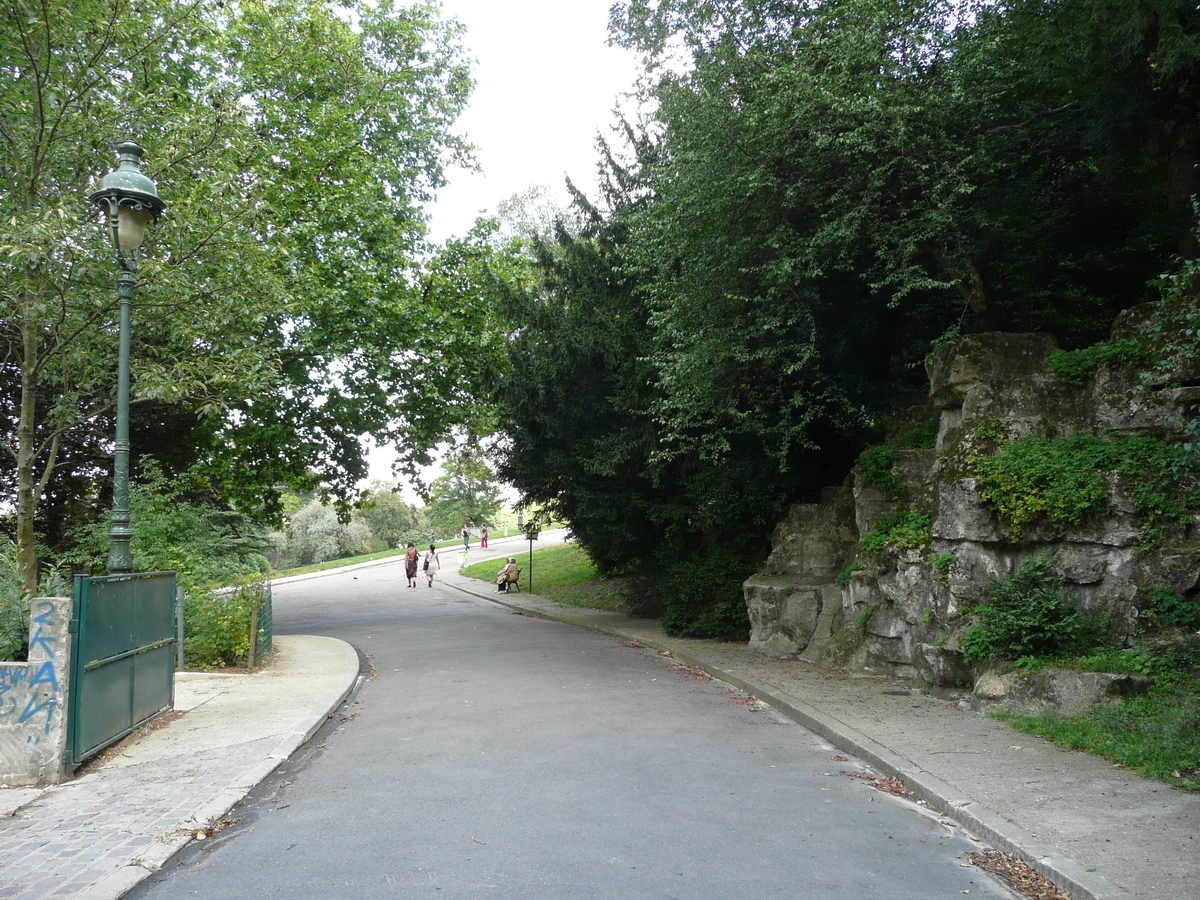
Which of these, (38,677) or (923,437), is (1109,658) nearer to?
(923,437)

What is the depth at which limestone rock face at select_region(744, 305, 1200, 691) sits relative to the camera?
331 inches

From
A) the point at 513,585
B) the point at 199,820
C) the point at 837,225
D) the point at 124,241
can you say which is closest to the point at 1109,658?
the point at 837,225

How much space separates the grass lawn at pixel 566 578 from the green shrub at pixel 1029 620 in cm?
1524

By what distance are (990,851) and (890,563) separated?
6.29 metres

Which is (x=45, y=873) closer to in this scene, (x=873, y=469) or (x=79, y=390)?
(x=79, y=390)

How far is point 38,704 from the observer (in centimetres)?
661

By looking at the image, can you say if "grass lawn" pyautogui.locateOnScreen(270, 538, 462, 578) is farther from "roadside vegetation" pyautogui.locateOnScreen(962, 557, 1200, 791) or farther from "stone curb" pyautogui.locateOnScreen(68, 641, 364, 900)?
"roadside vegetation" pyautogui.locateOnScreen(962, 557, 1200, 791)

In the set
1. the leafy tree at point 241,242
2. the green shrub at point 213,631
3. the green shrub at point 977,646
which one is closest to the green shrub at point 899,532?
the green shrub at point 977,646

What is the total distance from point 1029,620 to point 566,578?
79.4ft

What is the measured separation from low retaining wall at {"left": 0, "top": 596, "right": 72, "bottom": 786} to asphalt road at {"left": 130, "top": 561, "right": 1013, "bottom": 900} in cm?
173

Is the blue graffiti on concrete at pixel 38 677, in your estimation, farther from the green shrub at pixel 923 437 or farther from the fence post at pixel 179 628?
the green shrub at pixel 923 437

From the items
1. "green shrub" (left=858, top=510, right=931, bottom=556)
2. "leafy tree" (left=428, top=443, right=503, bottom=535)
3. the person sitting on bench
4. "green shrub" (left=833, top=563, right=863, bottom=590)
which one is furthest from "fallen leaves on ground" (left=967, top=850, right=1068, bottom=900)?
"leafy tree" (left=428, top=443, right=503, bottom=535)

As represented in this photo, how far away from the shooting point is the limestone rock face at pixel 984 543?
331 inches

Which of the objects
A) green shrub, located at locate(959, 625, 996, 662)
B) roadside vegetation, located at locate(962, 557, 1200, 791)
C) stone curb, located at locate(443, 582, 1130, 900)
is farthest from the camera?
green shrub, located at locate(959, 625, 996, 662)
